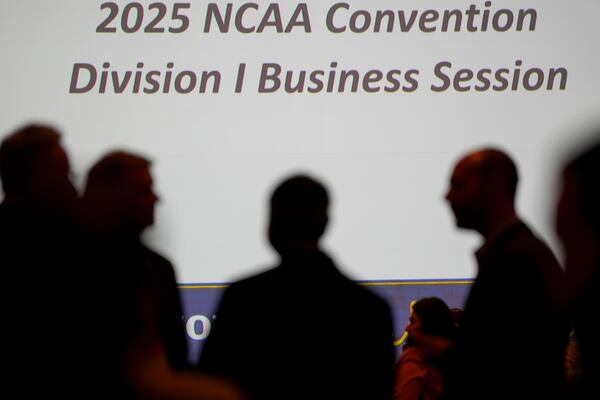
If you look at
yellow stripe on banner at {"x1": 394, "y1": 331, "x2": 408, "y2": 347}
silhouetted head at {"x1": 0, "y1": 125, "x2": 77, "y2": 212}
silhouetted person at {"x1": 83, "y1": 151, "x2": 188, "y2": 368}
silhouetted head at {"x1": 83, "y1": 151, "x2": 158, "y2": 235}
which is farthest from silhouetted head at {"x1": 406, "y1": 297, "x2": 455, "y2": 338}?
silhouetted head at {"x1": 0, "y1": 125, "x2": 77, "y2": 212}

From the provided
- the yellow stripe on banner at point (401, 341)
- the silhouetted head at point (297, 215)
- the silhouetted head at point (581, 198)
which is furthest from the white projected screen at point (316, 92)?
the silhouetted head at point (581, 198)

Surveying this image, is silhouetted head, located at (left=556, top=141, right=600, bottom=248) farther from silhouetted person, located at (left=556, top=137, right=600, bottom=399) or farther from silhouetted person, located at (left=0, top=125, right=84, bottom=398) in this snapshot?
silhouetted person, located at (left=0, top=125, right=84, bottom=398)

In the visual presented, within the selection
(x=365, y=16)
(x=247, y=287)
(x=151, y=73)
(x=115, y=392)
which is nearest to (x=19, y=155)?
(x=247, y=287)

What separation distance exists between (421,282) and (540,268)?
5.27ft

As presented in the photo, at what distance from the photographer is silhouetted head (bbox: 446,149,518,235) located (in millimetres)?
1899

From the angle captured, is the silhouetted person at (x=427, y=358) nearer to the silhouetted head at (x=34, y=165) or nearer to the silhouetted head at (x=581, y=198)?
the silhouetted head at (x=34, y=165)

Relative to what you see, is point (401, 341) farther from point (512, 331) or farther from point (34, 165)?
point (34, 165)

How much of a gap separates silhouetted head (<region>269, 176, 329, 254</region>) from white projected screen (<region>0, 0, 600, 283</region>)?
1593mm

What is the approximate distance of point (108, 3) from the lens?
356cm

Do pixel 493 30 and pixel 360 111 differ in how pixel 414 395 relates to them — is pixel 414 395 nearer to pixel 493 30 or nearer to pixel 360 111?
pixel 360 111

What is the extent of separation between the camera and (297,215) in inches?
69.1

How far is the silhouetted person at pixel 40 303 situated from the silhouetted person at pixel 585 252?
22.9 inches

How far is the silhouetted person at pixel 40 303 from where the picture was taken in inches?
44.3

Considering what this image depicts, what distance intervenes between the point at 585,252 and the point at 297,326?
900 millimetres
